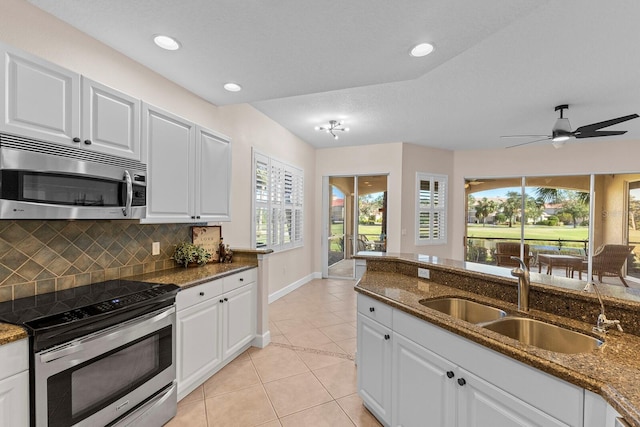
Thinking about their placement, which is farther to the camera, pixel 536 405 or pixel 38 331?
pixel 38 331

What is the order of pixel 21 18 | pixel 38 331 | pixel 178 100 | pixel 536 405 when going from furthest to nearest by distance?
pixel 178 100 < pixel 21 18 < pixel 38 331 < pixel 536 405

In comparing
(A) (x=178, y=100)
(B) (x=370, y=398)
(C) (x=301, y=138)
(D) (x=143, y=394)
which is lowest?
(B) (x=370, y=398)

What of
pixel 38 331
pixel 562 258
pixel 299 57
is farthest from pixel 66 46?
pixel 562 258

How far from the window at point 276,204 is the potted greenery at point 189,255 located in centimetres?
124

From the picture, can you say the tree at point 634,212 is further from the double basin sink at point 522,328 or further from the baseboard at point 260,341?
the baseboard at point 260,341

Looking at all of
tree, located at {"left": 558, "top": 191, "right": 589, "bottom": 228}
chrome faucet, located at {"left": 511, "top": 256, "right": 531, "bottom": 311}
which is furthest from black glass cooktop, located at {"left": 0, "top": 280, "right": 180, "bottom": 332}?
tree, located at {"left": 558, "top": 191, "right": 589, "bottom": 228}

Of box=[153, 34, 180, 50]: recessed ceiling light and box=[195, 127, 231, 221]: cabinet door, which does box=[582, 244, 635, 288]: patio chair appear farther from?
box=[153, 34, 180, 50]: recessed ceiling light

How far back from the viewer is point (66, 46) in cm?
202

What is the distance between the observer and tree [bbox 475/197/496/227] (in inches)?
262

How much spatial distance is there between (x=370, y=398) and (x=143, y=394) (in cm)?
147

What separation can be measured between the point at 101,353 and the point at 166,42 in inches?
82.2

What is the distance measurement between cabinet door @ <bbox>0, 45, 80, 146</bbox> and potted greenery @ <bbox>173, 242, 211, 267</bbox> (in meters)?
1.33

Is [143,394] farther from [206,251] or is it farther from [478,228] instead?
[478,228]

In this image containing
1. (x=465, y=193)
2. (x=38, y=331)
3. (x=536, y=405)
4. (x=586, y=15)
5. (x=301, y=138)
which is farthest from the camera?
(x=465, y=193)
